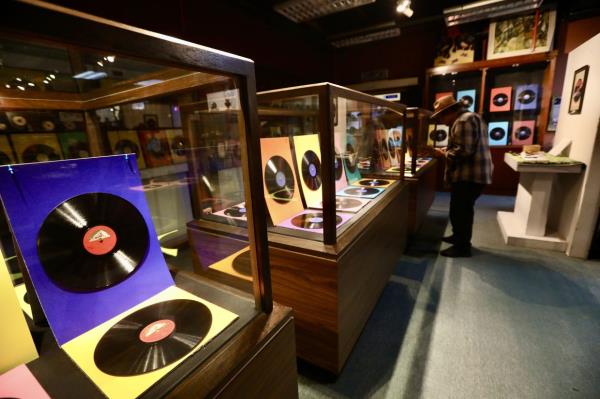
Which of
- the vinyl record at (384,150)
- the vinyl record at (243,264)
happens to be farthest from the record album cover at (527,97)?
the vinyl record at (243,264)

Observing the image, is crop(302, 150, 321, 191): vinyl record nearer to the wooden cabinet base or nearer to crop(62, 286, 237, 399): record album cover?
the wooden cabinet base

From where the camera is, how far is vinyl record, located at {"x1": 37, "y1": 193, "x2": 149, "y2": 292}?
23.3 inches

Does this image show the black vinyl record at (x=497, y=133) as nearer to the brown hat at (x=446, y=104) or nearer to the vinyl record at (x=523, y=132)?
the vinyl record at (x=523, y=132)

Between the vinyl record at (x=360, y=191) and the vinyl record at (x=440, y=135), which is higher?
the vinyl record at (x=440, y=135)

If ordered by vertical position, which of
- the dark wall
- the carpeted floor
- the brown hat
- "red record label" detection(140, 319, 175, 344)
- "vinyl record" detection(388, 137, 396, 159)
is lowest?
the carpeted floor

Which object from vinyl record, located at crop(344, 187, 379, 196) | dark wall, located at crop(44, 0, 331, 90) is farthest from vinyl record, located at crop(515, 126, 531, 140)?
vinyl record, located at crop(344, 187, 379, 196)

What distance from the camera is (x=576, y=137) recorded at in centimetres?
256

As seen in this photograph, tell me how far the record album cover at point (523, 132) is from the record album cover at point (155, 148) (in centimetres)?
505

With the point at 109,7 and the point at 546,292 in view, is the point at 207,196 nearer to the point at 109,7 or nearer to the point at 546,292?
the point at 109,7

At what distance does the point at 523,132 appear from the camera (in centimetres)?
430

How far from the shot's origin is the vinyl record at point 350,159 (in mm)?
2332

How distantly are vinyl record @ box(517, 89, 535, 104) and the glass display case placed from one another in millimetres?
3025

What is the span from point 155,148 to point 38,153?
41 cm

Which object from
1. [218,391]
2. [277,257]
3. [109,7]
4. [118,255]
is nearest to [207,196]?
[277,257]
